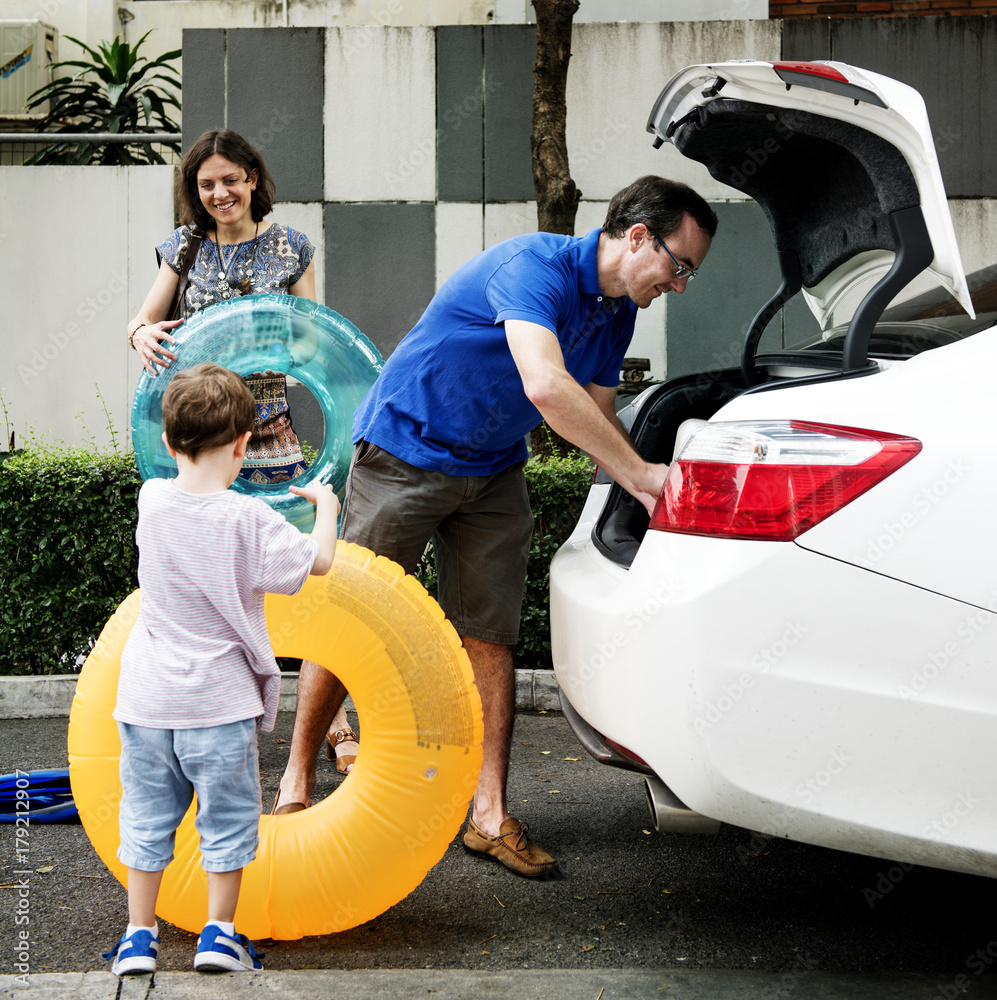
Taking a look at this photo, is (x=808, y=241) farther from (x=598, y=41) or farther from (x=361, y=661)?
(x=598, y=41)

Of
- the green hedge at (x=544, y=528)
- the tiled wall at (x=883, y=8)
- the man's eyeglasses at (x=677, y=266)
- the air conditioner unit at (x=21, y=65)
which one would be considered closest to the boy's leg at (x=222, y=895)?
the man's eyeglasses at (x=677, y=266)

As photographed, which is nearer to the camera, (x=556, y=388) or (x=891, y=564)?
(x=891, y=564)

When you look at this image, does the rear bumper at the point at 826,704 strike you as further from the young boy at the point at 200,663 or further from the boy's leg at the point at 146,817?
the boy's leg at the point at 146,817

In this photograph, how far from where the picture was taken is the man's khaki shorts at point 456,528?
10.0 ft

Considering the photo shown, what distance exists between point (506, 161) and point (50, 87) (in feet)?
17.3

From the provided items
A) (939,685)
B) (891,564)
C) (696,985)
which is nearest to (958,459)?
(891,564)

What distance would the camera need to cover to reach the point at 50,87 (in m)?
10.6

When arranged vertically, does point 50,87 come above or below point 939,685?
above

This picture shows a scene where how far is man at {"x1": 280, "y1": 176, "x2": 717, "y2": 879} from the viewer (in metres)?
2.80

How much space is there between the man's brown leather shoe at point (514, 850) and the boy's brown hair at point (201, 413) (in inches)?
59.4

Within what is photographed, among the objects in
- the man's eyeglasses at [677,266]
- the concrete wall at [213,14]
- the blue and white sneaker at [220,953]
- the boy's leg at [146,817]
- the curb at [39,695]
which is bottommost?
the curb at [39,695]

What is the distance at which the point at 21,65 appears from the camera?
11445mm

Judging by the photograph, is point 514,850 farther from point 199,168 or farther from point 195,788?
point 199,168

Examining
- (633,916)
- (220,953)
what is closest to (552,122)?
(633,916)
